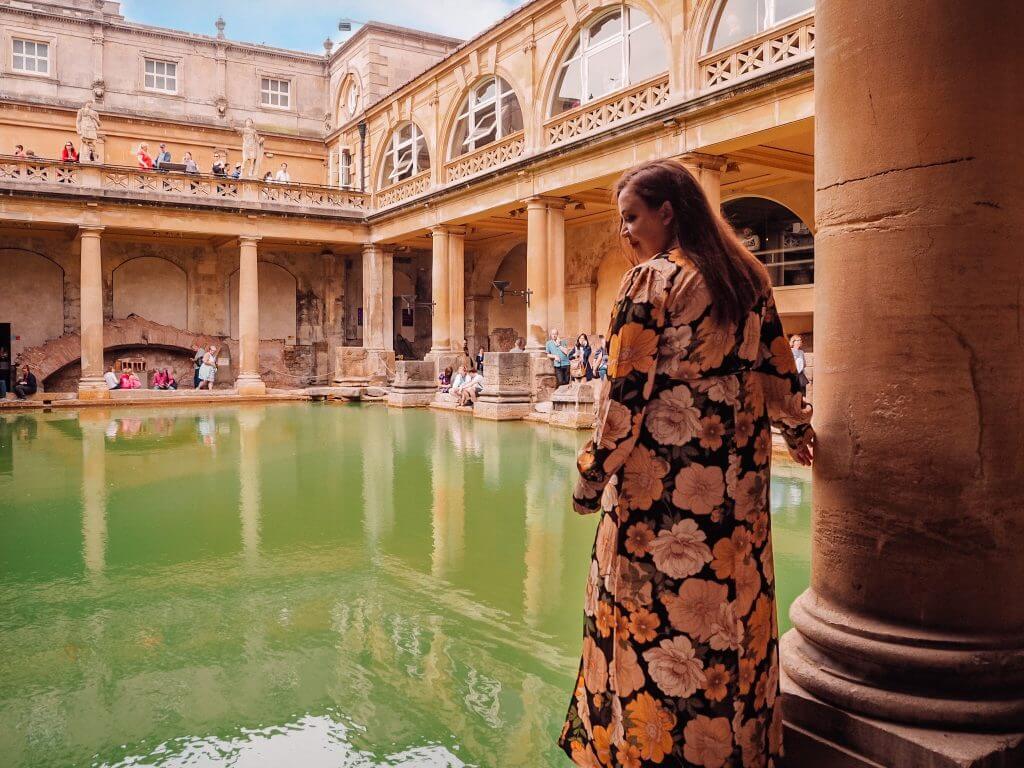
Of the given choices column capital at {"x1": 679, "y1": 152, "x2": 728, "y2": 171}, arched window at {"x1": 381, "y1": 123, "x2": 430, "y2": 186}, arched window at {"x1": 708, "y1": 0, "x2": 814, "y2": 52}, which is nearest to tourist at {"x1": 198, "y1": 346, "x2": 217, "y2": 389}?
arched window at {"x1": 381, "y1": 123, "x2": 430, "y2": 186}

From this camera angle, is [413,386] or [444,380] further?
[444,380]

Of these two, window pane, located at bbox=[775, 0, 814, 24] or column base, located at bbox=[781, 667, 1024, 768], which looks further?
window pane, located at bbox=[775, 0, 814, 24]

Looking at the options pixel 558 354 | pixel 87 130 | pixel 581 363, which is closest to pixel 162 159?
pixel 87 130

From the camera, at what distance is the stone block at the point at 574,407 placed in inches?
531

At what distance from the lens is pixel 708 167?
13852 millimetres

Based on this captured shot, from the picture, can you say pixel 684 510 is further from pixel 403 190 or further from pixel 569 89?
pixel 403 190

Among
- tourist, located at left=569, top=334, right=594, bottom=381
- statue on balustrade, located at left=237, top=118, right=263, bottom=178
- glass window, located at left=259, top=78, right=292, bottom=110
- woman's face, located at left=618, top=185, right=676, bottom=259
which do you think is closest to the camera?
woman's face, located at left=618, top=185, right=676, bottom=259

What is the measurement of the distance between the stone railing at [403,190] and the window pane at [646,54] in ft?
26.3

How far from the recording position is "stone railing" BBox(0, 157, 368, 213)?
67.6 feet

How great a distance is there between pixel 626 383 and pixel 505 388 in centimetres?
1390

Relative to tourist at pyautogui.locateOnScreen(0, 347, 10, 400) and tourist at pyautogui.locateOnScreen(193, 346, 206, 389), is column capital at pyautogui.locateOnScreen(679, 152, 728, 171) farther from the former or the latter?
tourist at pyautogui.locateOnScreen(0, 347, 10, 400)

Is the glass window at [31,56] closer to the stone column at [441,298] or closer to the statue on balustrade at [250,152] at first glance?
the statue on balustrade at [250,152]

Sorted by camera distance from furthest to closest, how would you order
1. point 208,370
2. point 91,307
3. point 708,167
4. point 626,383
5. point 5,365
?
point 5,365 < point 208,370 < point 91,307 < point 708,167 < point 626,383

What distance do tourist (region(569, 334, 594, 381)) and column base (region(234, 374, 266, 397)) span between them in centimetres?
1037
